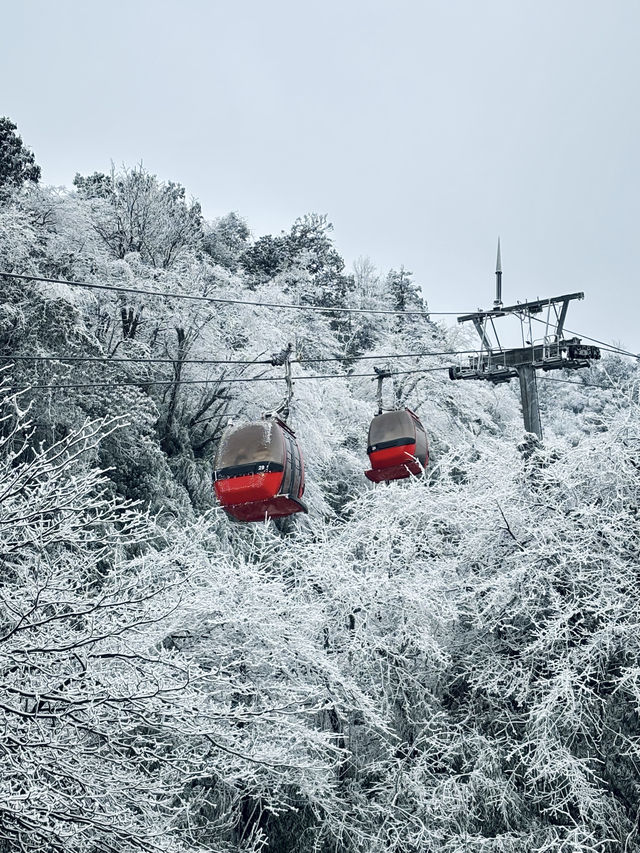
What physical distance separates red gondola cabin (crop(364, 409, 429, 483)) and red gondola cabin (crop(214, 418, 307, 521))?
5.15ft

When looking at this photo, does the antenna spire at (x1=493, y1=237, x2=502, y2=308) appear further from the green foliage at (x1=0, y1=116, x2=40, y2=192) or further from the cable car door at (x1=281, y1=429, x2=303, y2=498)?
the green foliage at (x1=0, y1=116, x2=40, y2=192)

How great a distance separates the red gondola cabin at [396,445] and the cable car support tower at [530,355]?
136 cm

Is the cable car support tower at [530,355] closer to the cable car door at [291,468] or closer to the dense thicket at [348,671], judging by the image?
the dense thicket at [348,671]

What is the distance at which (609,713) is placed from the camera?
335 inches

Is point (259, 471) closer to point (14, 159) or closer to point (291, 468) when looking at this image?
point (291, 468)

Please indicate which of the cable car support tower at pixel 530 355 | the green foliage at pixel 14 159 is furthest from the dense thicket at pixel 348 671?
the green foliage at pixel 14 159

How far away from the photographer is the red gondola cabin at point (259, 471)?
8.46 metres

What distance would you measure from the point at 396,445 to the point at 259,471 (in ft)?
7.62

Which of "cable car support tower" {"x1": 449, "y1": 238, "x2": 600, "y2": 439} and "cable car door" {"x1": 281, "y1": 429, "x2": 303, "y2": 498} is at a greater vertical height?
"cable car support tower" {"x1": 449, "y1": 238, "x2": 600, "y2": 439}

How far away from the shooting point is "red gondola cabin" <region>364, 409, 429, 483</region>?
10.1 m

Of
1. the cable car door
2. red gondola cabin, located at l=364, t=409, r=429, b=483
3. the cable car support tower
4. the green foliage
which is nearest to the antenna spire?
the cable car support tower

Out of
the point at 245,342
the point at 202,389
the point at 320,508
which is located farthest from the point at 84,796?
the point at 245,342

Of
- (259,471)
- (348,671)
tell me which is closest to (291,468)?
(259,471)

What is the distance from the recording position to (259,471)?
8453 millimetres
